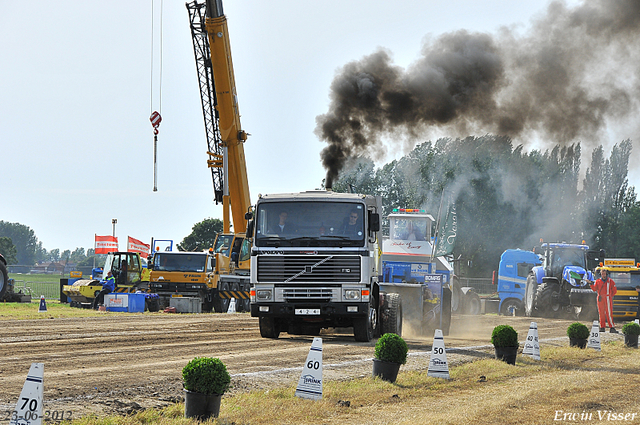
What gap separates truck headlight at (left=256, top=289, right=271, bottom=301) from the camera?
47.7 feet

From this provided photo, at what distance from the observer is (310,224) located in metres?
14.5

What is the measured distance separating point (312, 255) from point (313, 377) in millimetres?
5765

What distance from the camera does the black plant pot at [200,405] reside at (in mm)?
7152

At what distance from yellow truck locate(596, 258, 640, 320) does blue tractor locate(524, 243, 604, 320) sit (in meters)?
0.84

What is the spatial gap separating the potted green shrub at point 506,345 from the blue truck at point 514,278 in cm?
2276

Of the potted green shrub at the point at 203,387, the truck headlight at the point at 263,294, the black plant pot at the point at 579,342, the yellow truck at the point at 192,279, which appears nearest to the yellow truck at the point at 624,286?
the black plant pot at the point at 579,342

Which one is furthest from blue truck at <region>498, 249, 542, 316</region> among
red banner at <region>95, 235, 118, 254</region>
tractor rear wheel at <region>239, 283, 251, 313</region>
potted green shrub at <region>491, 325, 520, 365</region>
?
red banner at <region>95, 235, 118, 254</region>

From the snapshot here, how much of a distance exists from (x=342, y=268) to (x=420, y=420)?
6641mm

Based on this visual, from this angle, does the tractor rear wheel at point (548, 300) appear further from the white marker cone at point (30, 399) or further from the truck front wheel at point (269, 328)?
the white marker cone at point (30, 399)

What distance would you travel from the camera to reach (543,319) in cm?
3075

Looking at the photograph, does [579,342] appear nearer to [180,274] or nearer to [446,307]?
[446,307]

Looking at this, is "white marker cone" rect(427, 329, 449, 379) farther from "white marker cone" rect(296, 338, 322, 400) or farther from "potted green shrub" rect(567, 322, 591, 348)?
"potted green shrub" rect(567, 322, 591, 348)

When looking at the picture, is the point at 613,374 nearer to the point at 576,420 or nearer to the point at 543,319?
the point at 576,420

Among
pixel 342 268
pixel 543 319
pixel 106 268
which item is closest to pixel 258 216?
pixel 342 268
